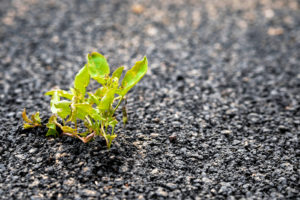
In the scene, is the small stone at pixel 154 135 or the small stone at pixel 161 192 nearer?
the small stone at pixel 161 192

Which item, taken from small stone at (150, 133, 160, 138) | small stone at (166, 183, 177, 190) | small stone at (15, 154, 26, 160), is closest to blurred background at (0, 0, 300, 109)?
small stone at (150, 133, 160, 138)

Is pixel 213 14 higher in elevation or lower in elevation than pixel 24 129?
higher

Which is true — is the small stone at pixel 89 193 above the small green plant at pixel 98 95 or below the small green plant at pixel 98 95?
below

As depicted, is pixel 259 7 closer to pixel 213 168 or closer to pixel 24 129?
pixel 213 168

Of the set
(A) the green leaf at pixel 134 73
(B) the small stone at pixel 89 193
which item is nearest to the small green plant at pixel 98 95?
(A) the green leaf at pixel 134 73

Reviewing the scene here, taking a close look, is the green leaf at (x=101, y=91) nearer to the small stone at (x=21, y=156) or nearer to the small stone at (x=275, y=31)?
the small stone at (x=21, y=156)

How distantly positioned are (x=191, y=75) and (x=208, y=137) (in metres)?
0.88

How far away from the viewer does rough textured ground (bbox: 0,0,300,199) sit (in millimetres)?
1468

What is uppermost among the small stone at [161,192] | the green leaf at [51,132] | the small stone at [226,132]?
the green leaf at [51,132]

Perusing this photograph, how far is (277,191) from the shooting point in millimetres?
1449

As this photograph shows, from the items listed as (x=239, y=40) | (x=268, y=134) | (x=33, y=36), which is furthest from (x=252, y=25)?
(x=33, y=36)

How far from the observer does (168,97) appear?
2.25 metres

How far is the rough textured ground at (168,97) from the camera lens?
1.47 metres

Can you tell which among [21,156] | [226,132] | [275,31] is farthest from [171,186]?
[275,31]
